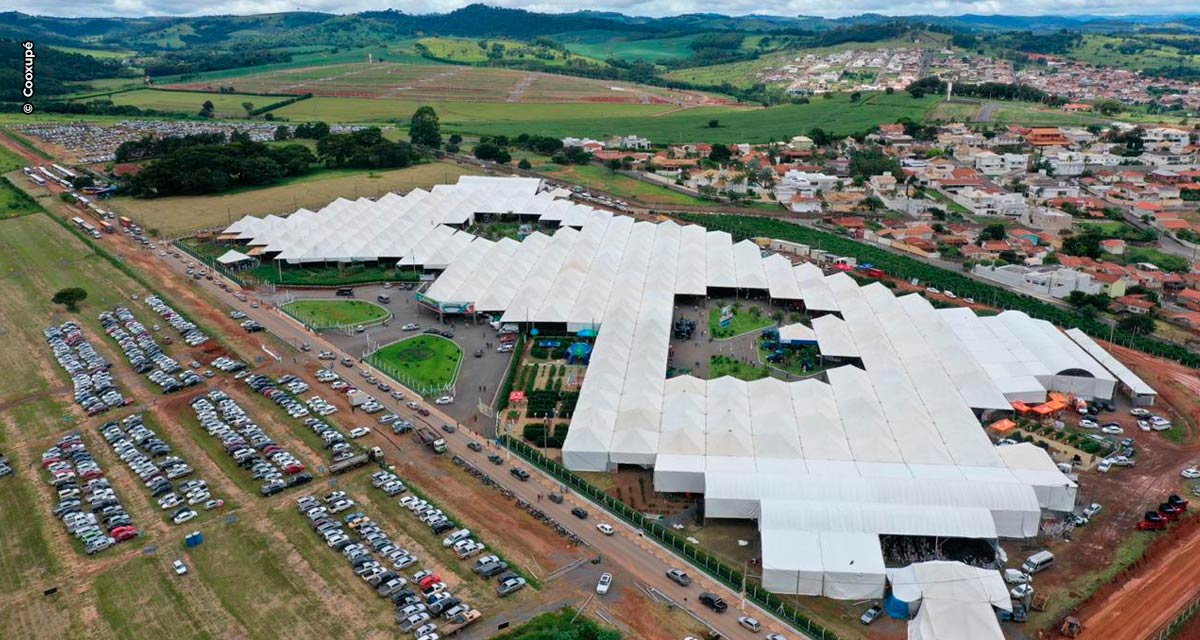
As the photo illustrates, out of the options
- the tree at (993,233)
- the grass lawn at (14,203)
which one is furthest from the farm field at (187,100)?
the tree at (993,233)

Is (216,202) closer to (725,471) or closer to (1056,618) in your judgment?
(725,471)

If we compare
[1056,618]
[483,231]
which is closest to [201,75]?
[483,231]

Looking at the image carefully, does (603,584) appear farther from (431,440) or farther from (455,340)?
(455,340)

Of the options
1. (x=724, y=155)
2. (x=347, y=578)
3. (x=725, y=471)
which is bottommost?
(x=347, y=578)

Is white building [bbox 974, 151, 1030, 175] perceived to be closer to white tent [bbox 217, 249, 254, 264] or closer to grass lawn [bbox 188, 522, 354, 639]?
white tent [bbox 217, 249, 254, 264]

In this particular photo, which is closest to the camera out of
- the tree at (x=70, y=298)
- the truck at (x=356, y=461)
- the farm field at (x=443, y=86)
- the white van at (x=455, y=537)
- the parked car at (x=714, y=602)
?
the parked car at (x=714, y=602)

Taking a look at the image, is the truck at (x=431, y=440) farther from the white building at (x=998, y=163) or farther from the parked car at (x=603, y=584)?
the white building at (x=998, y=163)

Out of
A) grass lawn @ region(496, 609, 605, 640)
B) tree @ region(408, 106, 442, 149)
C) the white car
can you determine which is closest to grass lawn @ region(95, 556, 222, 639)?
grass lawn @ region(496, 609, 605, 640)
